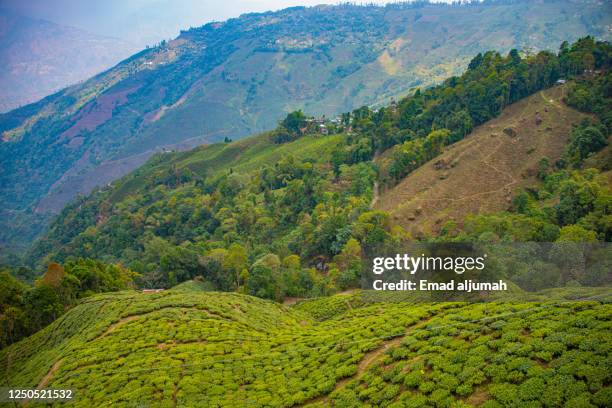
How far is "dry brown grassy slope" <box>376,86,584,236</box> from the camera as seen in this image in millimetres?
62656

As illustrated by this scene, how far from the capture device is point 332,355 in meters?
23.2

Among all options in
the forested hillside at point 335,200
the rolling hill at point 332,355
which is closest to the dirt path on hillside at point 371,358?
the rolling hill at point 332,355

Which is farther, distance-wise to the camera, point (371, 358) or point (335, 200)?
point (335, 200)

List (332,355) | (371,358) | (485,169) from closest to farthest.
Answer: (371,358), (332,355), (485,169)

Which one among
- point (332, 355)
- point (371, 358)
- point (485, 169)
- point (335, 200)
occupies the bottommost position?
A: point (332, 355)

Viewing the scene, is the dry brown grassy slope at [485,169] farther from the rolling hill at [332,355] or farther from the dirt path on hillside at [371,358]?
the dirt path on hillside at [371,358]

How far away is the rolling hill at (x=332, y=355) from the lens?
1546 centimetres

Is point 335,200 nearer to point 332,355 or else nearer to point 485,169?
point 485,169

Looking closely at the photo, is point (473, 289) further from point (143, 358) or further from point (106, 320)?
point (106, 320)

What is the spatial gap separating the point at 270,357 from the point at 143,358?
805 centimetres

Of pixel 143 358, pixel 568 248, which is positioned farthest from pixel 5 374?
pixel 568 248

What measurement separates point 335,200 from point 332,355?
55912 mm

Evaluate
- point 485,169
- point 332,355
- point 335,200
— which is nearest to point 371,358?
point 332,355

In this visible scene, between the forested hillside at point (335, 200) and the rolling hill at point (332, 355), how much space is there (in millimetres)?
18817
